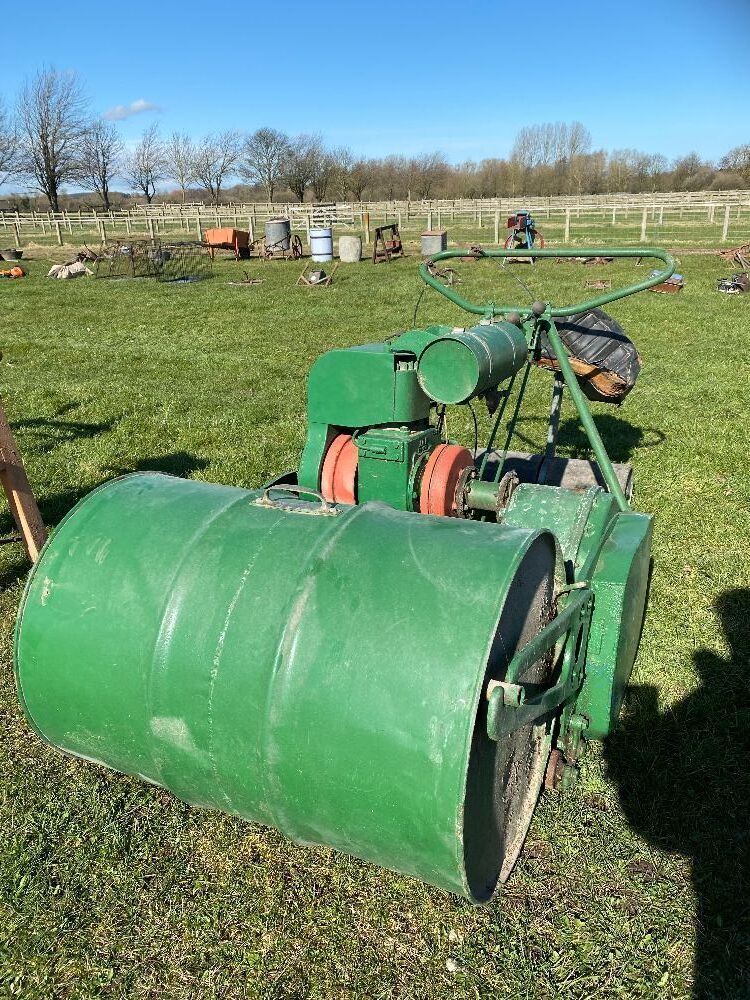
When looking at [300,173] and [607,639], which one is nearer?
[607,639]

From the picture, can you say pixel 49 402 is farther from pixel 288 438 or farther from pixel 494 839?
pixel 494 839

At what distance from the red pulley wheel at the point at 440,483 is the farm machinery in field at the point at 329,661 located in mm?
750

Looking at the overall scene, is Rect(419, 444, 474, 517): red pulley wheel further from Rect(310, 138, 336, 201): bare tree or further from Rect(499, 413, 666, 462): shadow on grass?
Rect(310, 138, 336, 201): bare tree

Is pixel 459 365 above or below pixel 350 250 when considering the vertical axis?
below

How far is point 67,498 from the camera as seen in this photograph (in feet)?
19.5

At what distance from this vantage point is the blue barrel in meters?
23.0

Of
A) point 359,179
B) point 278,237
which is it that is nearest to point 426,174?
point 359,179

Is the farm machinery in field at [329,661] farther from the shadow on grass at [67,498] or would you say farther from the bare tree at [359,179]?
the bare tree at [359,179]

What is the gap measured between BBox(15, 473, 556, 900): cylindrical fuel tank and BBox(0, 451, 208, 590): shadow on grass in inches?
79.4

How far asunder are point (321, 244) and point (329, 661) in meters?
23.1

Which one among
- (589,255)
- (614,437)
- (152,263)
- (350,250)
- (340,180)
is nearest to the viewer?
(589,255)

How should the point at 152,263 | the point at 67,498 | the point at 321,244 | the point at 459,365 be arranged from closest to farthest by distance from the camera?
1. the point at 459,365
2. the point at 67,498
3. the point at 152,263
4. the point at 321,244

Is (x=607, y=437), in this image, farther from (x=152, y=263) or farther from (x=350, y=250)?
(x=152, y=263)

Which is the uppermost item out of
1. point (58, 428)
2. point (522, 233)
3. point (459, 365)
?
point (522, 233)
